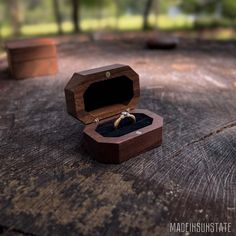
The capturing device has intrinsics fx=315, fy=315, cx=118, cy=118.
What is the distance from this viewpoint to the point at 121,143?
182 centimetres

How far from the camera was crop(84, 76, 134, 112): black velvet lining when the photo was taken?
215 centimetres

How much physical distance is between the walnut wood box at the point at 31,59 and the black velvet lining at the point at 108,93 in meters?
1.66

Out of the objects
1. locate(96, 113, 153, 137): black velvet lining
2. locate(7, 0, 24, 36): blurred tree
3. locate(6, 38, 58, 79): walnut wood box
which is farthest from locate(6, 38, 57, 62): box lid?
→ locate(7, 0, 24, 36): blurred tree

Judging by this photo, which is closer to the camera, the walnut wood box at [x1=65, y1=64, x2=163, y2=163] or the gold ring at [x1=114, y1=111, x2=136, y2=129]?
the walnut wood box at [x1=65, y1=64, x2=163, y2=163]

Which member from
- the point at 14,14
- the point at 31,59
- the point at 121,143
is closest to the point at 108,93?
the point at 121,143

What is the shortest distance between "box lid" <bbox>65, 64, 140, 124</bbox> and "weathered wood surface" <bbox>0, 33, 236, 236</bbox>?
24cm

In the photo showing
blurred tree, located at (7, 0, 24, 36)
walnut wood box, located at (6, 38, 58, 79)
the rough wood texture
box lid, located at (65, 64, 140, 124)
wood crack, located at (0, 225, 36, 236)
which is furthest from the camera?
blurred tree, located at (7, 0, 24, 36)

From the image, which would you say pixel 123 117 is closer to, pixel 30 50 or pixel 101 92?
pixel 101 92

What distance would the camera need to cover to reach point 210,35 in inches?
384

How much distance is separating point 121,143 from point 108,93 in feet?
1.73

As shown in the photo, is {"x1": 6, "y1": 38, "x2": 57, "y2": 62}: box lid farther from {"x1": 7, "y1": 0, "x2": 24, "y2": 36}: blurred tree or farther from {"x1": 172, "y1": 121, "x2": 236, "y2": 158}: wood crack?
{"x1": 7, "y1": 0, "x2": 24, "y2": 36}: blurred tree

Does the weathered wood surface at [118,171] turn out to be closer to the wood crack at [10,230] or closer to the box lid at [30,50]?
the wood crack at [10,230]

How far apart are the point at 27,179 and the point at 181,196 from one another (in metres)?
0.83

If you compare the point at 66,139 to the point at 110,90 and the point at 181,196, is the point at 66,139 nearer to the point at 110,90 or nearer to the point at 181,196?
the point at 110,90
